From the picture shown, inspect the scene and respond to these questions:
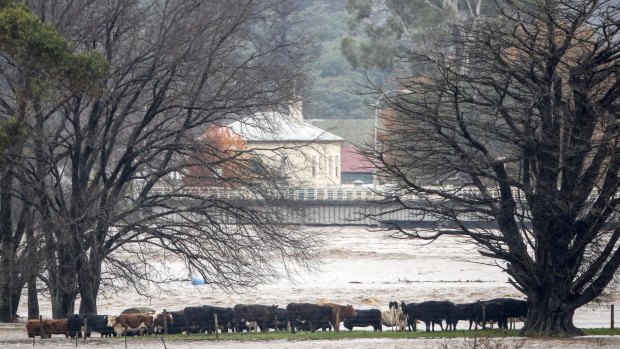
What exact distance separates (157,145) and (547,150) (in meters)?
10.9

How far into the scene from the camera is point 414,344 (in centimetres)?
2544

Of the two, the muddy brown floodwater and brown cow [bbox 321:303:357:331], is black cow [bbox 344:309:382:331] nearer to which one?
brown cow [bbox 321:303:357:331]

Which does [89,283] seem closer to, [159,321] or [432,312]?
[159,321]

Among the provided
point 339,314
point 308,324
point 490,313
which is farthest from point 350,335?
point 490,313

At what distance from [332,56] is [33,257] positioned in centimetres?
12379

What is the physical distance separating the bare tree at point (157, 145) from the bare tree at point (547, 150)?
538cm

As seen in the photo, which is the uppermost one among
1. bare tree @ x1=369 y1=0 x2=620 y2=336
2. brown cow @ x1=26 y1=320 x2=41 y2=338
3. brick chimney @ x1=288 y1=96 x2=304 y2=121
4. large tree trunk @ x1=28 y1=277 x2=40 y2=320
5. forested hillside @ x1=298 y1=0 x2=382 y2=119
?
forested hillside @ x1=298 y1=0 x2=382 y2=119

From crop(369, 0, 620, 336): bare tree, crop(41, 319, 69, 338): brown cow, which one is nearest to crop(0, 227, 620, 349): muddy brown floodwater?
crop(41, 319, 69, 338): brown cow

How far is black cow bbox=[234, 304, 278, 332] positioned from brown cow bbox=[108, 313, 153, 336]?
2.35 m

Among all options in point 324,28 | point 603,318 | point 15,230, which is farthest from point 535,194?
point 324,28

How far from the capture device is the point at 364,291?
4484 cm

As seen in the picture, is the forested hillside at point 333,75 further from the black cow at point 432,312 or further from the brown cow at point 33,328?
the brown cow at point 33,328

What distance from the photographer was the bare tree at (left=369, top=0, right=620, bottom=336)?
2544 cm

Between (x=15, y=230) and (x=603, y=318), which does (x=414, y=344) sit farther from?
(x=15, y=230)
